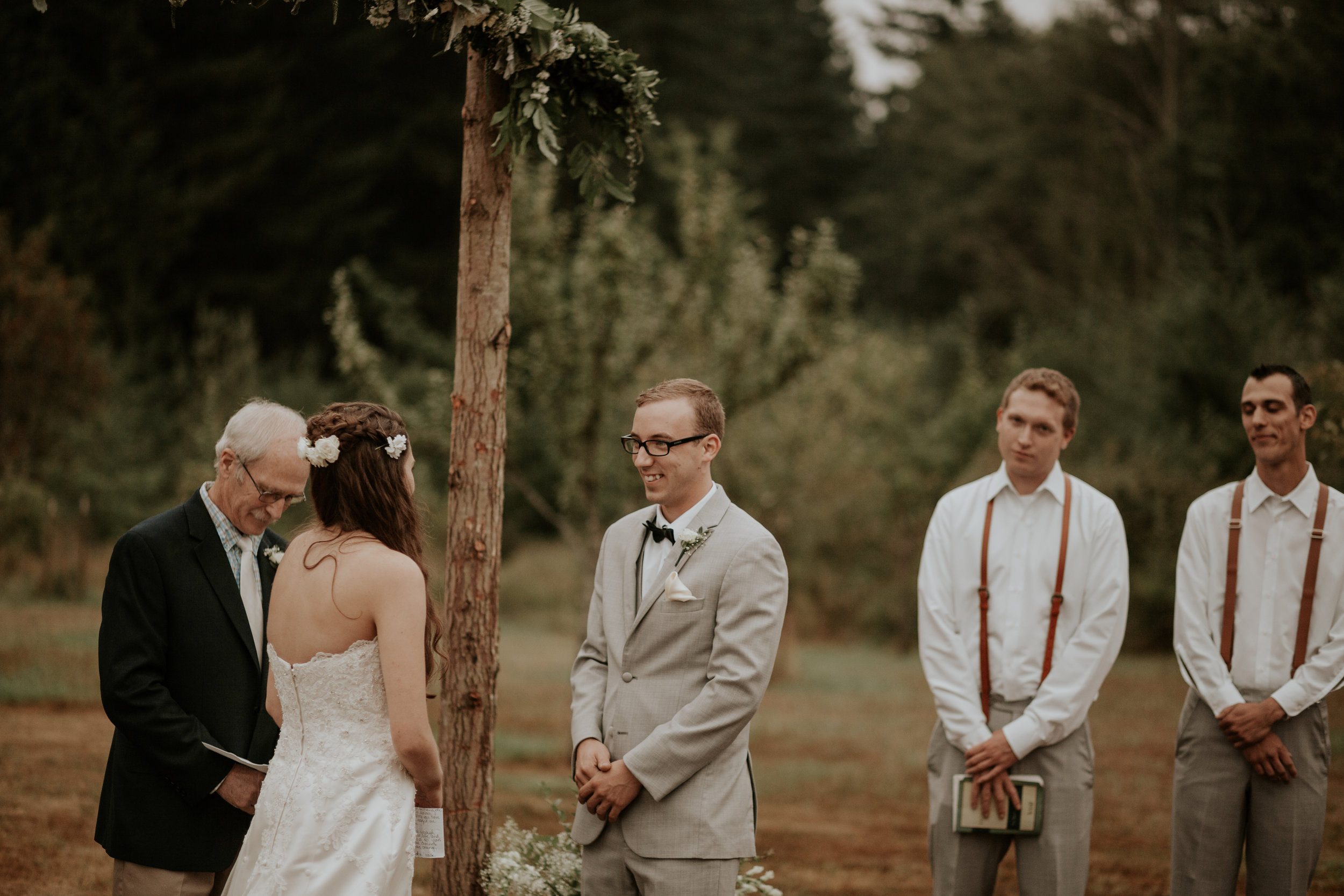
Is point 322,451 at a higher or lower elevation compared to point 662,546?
higher

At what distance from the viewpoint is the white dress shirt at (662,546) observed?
349 cm

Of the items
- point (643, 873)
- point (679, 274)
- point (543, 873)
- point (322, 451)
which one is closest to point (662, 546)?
point (643, 873)

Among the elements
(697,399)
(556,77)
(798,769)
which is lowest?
(798,769)

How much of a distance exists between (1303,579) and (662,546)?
265 cm

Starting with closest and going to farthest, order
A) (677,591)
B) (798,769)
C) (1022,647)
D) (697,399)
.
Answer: (677,591) → (697,399) → (1022,647) → (798,769)

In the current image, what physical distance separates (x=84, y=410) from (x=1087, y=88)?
2502 centimetres

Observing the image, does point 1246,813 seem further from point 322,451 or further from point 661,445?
point 322,451

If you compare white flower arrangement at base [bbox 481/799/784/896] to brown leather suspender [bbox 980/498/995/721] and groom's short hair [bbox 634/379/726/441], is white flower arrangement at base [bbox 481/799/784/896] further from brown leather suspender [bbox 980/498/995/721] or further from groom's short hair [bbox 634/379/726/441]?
groom's short hair [bbox 634/379/726/441]

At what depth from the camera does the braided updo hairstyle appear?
10.5 ft

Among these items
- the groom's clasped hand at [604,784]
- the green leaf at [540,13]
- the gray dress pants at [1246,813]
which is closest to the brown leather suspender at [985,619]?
the gray dress pants at [1246,813]

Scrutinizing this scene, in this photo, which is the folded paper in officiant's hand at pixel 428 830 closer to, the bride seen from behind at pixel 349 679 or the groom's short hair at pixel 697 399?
the bride seen from behind at pixel 349 679

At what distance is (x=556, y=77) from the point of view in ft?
14.0

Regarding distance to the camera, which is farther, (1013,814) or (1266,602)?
(1266,602)

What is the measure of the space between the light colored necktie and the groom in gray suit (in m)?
1.12
